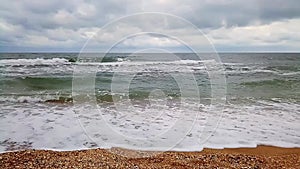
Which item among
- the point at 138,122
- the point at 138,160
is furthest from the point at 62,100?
the point at 138,160

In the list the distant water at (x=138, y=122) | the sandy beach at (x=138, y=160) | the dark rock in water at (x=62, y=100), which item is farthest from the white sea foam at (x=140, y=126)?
the dark rock in water at (x=62, y=100)

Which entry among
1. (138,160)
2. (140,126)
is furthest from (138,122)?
(138,160)

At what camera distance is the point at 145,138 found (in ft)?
21.5

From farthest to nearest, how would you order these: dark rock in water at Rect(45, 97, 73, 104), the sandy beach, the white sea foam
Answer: dark rock in water at Rect(45, 97, 73, 104) → the white sea foam → the sandy beach

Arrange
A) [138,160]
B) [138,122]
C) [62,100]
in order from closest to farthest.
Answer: [138,160]
[138,122]
[62,100]

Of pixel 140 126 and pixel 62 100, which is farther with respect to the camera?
pixel 62 100

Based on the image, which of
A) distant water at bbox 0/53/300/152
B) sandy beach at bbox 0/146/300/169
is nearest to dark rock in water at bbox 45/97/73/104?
distant water at bbox 0/53/300/152

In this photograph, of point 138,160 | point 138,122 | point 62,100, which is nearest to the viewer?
point 138,160

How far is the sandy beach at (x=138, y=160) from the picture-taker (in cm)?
463

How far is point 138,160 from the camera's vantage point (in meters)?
5.02

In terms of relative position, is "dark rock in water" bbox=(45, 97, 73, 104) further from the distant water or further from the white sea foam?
the white sea foam

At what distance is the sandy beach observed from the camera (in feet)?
15.2

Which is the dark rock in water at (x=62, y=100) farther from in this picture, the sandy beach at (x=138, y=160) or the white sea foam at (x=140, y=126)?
the sandy beach at (x=138, y=160)

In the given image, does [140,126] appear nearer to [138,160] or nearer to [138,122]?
[138,122]
